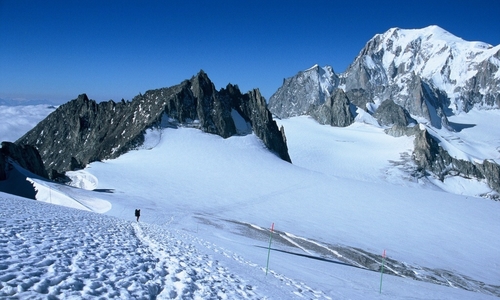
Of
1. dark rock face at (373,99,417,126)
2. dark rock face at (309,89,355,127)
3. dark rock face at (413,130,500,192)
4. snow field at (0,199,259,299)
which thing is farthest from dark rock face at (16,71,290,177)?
dark rock face at (373,99,417,126)

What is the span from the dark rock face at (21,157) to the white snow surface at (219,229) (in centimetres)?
420

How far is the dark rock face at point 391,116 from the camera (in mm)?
168000

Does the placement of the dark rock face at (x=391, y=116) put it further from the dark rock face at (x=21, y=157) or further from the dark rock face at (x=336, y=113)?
the dark rock face at (x=21, y=157)

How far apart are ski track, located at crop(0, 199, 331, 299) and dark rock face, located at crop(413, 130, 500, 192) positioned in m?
103

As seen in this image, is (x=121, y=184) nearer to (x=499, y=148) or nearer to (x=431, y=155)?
(x=431, y=155)

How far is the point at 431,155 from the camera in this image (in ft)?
340

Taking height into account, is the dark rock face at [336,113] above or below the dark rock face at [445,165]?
above

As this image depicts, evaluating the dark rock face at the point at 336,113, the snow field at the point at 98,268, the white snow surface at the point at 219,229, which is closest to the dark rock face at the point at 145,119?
the white snow surface at the point at 219,229

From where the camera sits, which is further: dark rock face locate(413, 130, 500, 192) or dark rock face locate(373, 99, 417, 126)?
dark rock face locate(373, 99, 417, 126)

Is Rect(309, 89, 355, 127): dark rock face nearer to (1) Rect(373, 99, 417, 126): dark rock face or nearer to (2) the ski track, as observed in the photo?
(1) Rect(373, 99, 417, 126): dark rock face

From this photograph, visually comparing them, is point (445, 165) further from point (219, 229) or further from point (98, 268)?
point (98, 268)

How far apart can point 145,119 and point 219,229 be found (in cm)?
4413

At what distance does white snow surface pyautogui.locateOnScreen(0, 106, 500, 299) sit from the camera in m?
7.77

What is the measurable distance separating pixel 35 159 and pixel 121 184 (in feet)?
39.5
